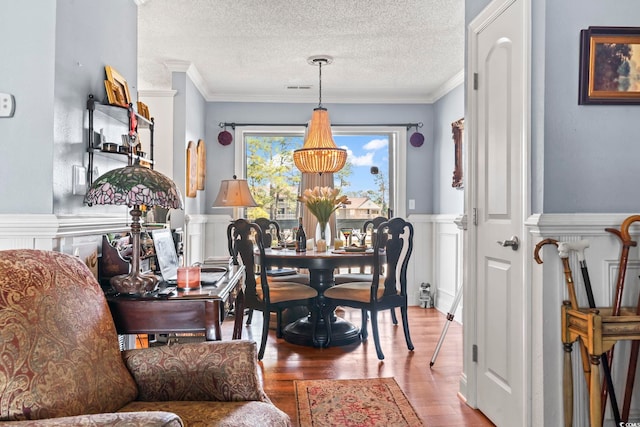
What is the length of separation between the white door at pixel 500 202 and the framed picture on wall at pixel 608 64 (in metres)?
0.24

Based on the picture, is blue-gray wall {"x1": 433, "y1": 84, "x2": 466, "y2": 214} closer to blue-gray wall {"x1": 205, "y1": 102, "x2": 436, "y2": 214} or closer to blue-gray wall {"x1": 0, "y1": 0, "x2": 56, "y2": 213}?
blue-gray wall {"x1": 205, "y1": 102, "x2": 436, "y2": 214}

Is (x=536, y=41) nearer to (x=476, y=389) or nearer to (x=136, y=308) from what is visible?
(x=476, y=389)

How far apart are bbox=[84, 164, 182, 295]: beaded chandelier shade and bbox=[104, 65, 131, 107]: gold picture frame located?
2.46 ft

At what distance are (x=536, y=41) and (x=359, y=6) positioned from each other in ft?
5.17

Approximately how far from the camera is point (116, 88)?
2.63 m

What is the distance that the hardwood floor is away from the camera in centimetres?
266

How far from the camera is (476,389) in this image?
2688 millimetres

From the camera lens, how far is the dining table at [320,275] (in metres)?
3.76

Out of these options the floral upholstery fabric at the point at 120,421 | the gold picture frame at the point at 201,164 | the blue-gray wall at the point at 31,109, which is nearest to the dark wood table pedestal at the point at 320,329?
the gold picture frame at the point at 201,164

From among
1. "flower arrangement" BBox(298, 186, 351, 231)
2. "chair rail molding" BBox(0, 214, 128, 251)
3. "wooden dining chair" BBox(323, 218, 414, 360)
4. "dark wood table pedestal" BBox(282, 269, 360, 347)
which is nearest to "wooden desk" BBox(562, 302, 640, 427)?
"wooden dining chair" BBox(323, 218, 414, 360)

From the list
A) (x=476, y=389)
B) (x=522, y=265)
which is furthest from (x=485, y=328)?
(x=522, y=265)

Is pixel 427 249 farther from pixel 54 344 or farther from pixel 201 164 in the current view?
pixel 54 344

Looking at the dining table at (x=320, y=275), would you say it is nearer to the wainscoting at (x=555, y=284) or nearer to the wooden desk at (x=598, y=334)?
the wainscoting at (x=555, y=284)

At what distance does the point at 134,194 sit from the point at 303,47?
270cm
